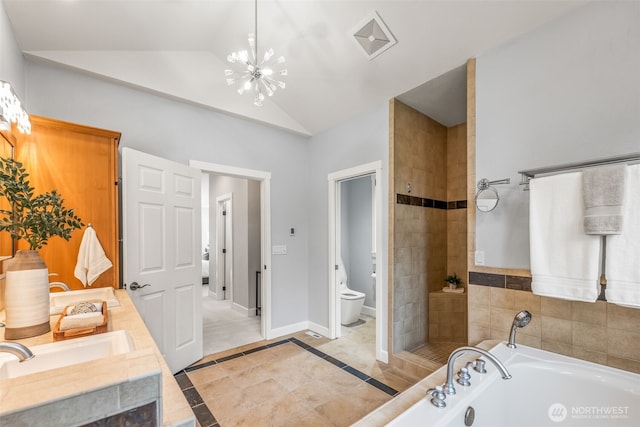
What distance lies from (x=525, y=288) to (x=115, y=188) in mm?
2974

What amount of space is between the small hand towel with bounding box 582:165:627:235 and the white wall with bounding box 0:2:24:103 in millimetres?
3269

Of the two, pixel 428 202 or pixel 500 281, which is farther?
pixel 428 202

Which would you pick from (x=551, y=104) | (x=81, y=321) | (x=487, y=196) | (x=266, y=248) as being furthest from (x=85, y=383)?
(x=266, y=248)

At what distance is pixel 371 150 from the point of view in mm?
3123

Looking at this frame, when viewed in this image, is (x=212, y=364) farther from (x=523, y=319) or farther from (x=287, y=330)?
(x=523, y=319)

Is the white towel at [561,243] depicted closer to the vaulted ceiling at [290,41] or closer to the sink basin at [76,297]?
the vaulted ceiling at [290,41]

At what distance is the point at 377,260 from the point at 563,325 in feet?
5.01

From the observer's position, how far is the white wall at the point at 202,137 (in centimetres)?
233

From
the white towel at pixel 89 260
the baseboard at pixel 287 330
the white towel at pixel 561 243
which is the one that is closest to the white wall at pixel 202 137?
the baseboard at pixel 287 330

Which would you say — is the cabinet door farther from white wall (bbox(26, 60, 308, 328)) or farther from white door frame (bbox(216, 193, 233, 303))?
white door frame (bbox(216, 193, 233, 303))

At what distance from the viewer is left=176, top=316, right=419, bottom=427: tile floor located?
210 cm

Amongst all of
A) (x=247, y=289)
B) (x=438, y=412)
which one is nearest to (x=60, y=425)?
(x=438, y=412)

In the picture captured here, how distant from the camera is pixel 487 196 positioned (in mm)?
2072

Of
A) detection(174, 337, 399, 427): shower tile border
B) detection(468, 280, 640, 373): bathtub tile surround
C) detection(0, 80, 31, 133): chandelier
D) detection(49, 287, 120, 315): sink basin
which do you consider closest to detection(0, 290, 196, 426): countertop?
detection(49, 287, 120, 315): sink basin
